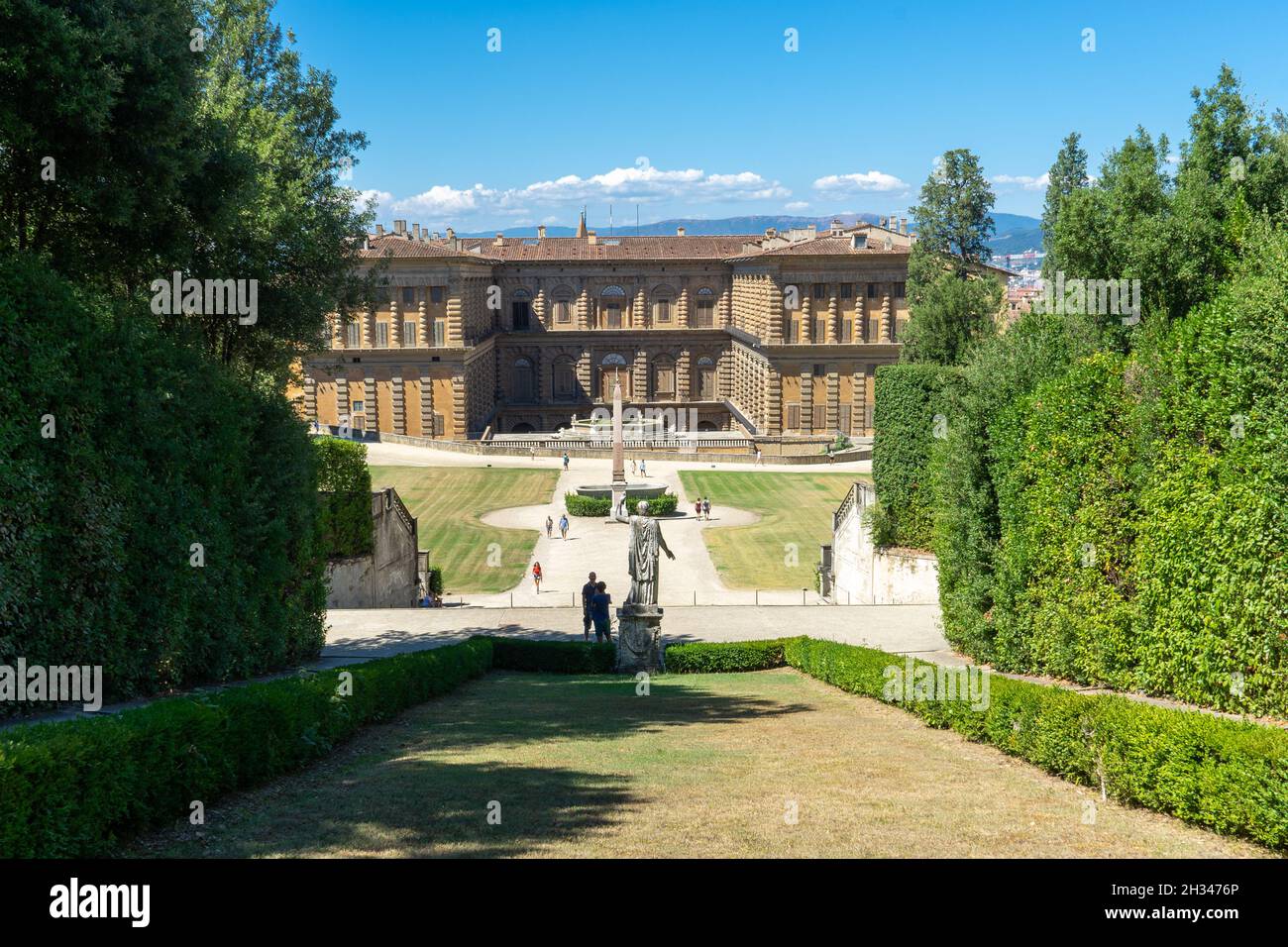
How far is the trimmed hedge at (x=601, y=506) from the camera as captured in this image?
4822cm

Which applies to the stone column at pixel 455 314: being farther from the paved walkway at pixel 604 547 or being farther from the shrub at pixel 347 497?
the shrub at pixel 347 497

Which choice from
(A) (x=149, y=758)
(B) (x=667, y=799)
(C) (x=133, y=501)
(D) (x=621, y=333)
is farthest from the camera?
(D) (x=621, y=333)

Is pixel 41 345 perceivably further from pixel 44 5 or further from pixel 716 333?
pixel 716 333

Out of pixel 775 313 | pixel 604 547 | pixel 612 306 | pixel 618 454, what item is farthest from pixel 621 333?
pixel 604 547

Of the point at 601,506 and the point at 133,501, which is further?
the point at 601,506

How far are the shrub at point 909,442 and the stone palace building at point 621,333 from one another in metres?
41.3

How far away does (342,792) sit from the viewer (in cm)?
1023

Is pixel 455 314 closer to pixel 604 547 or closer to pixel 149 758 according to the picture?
pixel 604 547

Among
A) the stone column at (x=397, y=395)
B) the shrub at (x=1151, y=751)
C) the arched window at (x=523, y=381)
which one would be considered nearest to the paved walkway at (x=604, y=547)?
the stone column at (x=397, y=395)

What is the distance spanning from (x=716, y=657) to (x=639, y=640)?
5.14ft

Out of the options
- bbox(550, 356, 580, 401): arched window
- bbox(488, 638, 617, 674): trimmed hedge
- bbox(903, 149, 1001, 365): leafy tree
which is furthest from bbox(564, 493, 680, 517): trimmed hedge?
bbox(550, 356, 580, 401): arched window

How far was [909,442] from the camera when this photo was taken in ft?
98.2

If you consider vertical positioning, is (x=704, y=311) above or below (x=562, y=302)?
below
